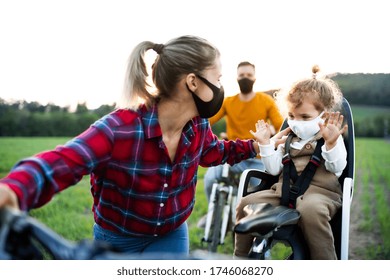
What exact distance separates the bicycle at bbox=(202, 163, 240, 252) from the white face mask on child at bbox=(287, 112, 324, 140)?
2.19 meters

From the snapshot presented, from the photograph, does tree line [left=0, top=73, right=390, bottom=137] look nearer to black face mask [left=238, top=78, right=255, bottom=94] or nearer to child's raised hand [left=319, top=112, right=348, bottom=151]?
black face mask [left=238, top=78, right=255, bottom=94]

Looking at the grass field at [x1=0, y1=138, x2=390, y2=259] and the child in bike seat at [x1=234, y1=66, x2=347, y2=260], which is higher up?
the child in bike seat at [x1=234, y1=66, x2=347, y2=260]

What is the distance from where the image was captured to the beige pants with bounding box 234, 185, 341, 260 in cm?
222

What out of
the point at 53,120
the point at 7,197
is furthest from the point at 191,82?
the point at 53,120

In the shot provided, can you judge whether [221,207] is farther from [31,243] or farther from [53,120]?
[53,120]

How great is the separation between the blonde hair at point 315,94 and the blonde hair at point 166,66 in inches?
25.5

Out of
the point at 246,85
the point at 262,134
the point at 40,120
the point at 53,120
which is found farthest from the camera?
the point at 40,120

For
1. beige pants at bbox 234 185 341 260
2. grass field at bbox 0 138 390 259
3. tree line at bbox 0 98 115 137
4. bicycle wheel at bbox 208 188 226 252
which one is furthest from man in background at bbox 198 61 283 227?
tree line at bbox 0 98 115 137

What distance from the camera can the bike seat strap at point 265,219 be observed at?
6.36ft

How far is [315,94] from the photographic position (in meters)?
2.56

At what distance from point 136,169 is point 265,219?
58 centimetres

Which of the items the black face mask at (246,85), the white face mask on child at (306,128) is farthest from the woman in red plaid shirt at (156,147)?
the black face mask at (246,85)
